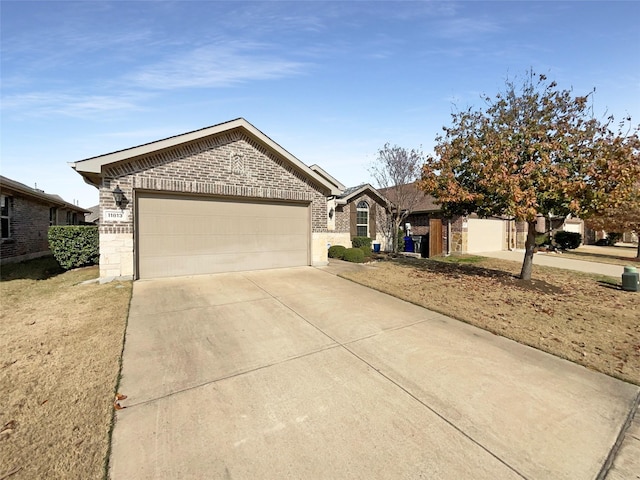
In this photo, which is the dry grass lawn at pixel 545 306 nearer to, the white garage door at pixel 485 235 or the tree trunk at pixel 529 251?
the tree trunk at pixel 529 251

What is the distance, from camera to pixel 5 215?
→ 429 inches

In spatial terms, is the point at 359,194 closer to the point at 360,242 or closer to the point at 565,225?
the point at 360,242

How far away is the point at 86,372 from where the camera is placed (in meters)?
3.31

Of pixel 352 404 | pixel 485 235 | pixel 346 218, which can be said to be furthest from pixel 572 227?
pixel 352 404

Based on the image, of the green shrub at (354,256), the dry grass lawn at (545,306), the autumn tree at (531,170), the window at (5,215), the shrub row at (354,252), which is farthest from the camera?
the shrub row at (354,252)

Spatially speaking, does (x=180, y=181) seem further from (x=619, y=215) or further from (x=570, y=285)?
(x=619, y=215)

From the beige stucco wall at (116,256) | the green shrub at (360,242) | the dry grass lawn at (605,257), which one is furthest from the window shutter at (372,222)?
the beige stucco wall at (116,256)

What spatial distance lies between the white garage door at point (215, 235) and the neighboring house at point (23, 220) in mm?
6453

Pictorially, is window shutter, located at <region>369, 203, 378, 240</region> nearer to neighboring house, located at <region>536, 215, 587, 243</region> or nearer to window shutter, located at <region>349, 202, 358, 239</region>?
window shutter, located at <region>349, 202, 358, 239</region>

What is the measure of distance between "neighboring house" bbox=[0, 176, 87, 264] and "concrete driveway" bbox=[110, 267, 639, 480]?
412 inches

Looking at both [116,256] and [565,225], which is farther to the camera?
[565,225]

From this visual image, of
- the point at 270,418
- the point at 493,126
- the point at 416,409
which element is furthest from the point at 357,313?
the point at 493,126

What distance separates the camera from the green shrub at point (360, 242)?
17.3 meters

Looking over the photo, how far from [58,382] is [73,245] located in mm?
9060
